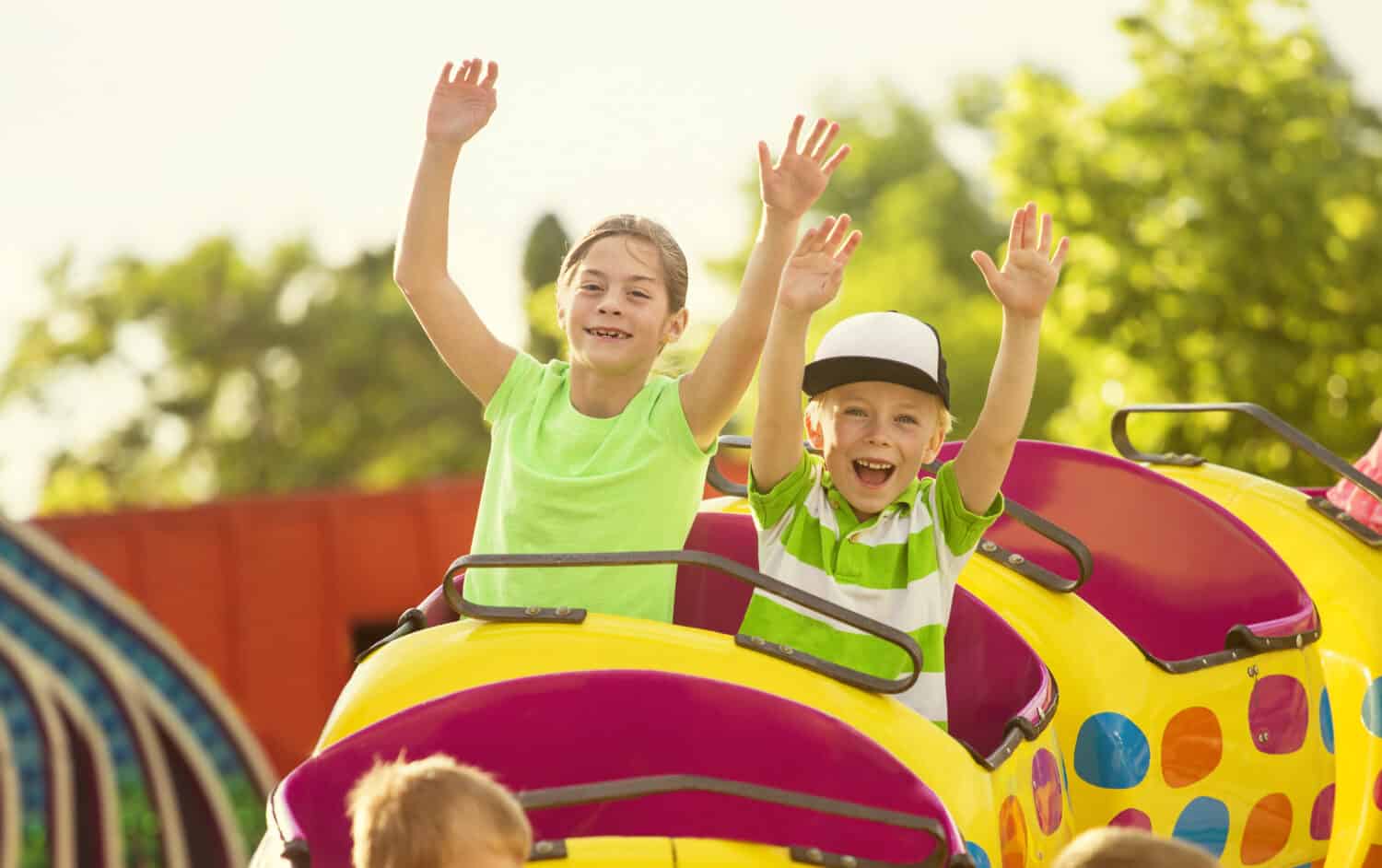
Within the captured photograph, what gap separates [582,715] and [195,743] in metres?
7.57

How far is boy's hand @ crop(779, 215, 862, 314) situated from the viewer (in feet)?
9.12

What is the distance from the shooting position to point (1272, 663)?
3.46 metres

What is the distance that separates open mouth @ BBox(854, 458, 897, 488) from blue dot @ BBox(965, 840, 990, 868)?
71 cm

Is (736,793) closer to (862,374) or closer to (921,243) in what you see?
(862,374)

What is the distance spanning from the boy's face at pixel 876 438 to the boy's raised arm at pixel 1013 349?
0.09 meters

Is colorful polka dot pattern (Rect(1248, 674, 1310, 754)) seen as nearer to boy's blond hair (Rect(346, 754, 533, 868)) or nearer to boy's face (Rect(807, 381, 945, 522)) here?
boy's face (Rect(807, 381, 945, 522))

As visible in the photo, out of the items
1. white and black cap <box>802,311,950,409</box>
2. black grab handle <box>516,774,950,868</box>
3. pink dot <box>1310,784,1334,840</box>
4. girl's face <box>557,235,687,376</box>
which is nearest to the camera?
black grab handle <box>516,774,950,868</box>

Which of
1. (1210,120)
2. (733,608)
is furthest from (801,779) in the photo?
(1210,120)

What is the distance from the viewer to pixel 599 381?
3.19m

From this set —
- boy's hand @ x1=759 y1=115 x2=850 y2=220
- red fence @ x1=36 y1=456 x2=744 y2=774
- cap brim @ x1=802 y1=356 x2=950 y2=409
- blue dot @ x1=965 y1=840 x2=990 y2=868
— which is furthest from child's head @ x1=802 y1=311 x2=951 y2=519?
red fence @ x1=36 y1=456 x2=744 y2=774

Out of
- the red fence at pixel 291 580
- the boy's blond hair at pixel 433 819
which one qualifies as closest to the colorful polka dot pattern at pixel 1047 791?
the boy's blond hair at pixel 433 819

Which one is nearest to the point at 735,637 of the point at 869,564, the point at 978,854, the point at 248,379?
the point at 978,854

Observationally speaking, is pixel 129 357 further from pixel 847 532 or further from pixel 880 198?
pixel 847 532

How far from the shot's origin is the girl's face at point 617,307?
3141mm
